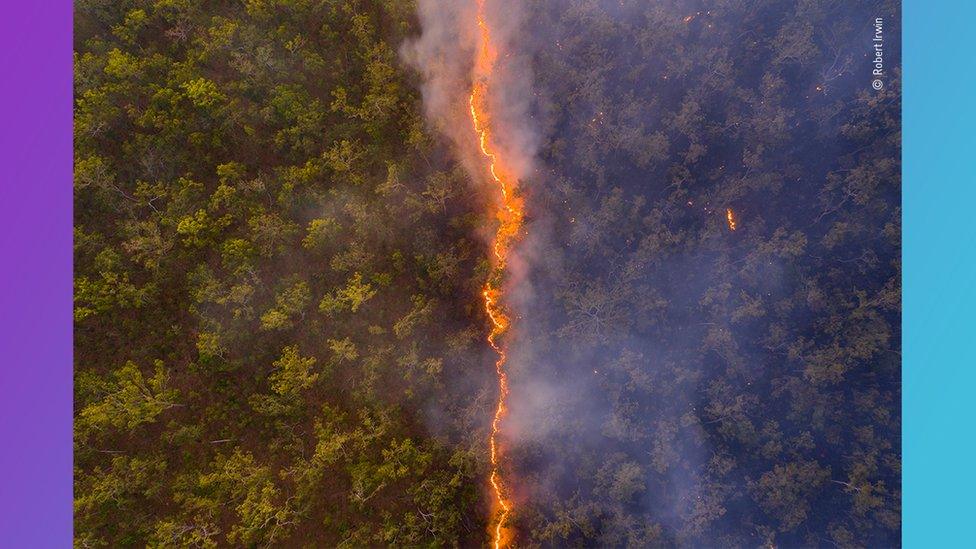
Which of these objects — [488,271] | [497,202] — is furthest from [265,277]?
[497,202]

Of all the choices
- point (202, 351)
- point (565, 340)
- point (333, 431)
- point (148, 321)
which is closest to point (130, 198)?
point (148, 321)

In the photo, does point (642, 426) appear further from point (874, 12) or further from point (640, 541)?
point (874, 12)

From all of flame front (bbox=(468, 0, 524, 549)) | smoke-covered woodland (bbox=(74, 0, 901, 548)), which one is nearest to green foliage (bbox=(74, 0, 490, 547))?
smoke-covered woodland (bbox=(74, 0, 901, 548))

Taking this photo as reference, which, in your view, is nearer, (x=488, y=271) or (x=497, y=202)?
(x=488, y=271)

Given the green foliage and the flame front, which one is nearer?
the green foliage

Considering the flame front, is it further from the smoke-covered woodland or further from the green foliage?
the green foliage

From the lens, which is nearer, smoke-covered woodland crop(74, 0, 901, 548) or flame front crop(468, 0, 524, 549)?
smoke-covered woodland crop(74, 0, 901, 548)

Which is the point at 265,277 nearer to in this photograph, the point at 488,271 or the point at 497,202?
the point at 488,271
